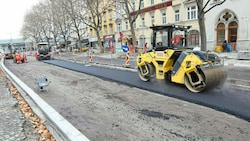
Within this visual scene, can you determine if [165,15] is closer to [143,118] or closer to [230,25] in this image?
[230,25]

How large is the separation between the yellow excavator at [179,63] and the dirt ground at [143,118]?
1201 mm

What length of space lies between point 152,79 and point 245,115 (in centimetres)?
534

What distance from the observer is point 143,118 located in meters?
5.45

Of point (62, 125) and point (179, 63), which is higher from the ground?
point (179, 63)

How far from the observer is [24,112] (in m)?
6.16

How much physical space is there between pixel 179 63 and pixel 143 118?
127 inches

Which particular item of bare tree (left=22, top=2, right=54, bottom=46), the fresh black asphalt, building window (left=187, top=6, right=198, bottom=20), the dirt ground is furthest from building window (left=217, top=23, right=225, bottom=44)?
bare tree (left=22, top=2, right=54, bottom=46)

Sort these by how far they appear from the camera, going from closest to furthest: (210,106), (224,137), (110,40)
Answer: (224,137) < (210,106) < (110,40)

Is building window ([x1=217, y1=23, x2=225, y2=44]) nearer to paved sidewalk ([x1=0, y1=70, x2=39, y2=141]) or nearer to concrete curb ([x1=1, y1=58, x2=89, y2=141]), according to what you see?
concrete curb ([x1=1, y1=58, x2=89, y2=141])

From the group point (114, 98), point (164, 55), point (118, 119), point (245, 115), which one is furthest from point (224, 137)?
point (164, 55)

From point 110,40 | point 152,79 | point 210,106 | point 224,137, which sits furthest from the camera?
point 110,40

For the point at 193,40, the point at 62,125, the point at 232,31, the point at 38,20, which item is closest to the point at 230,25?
the point at 232,31

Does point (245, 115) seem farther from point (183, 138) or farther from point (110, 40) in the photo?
point (110, 40)

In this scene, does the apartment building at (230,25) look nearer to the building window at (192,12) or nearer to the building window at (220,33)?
the building window at (220,33)
